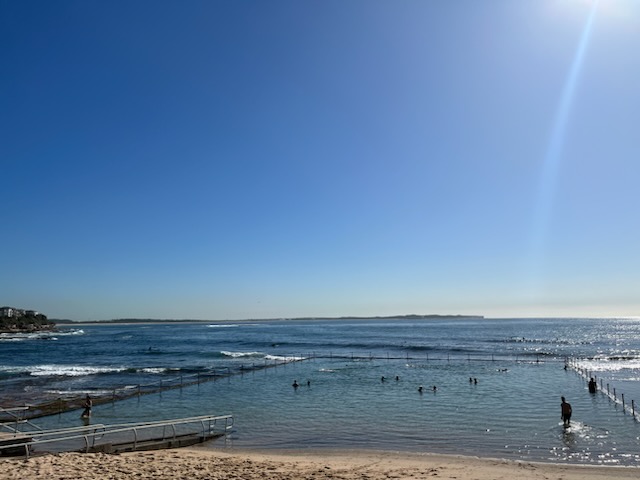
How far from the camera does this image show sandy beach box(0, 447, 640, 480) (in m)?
14.1

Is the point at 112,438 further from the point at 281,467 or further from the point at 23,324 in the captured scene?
the point at 23,324

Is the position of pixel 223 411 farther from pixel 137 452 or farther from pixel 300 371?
pixel 300 371

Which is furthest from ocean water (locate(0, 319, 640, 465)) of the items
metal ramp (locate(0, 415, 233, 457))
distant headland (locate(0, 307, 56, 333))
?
distant headland (locate(0, 307, 56, 333))

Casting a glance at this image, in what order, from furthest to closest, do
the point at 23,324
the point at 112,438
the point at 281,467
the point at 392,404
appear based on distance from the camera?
1. the point at 23,324
2. the point at 392,404
3. the point at 112,438
4. the point at 281,467

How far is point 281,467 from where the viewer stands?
16234 mm

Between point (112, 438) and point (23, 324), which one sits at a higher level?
point (112, 438)

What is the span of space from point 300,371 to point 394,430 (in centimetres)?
2857

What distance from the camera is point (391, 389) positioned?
123 ft

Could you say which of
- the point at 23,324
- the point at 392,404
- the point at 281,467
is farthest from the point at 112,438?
the point at 23,324

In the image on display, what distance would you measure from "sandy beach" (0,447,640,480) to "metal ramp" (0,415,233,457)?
82cm

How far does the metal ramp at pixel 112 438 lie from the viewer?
53.6 ft

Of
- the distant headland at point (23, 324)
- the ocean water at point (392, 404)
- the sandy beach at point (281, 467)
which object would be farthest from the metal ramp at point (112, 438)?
the distant headland at point (23, 324)

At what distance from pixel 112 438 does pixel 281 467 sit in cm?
912

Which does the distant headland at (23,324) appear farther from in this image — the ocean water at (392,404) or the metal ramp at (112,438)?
the metal ramp at (112,438)
